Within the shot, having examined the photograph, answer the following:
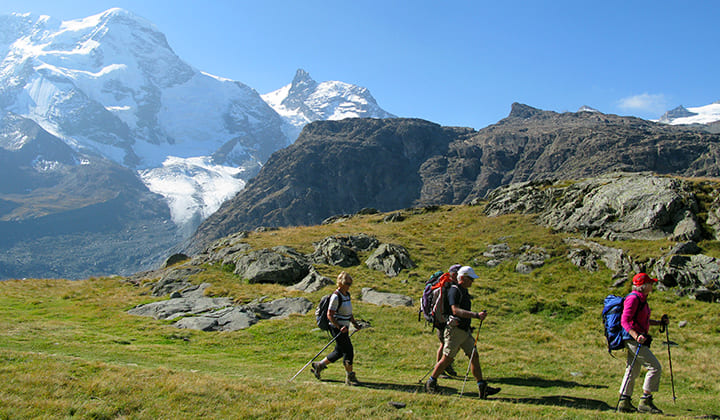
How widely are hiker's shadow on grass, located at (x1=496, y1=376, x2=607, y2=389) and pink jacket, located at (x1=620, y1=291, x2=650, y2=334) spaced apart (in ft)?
12.7

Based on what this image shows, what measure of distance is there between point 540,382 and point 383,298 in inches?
489

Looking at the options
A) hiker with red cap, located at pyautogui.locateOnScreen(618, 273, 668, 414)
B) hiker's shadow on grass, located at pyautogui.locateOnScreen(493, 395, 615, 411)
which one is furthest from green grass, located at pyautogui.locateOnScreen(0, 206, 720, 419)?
hiker with red cap, located at pyautogui.locateOnScreen(618, 273, 668, 414)

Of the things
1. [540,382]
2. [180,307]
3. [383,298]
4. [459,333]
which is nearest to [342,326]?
[459,333]

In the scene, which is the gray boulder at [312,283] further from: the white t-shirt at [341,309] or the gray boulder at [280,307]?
the white t-shirt at [341,309]

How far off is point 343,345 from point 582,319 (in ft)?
47.4

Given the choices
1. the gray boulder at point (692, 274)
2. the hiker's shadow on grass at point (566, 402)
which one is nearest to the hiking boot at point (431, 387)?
the hiker's shadow on grass at point (566, 402)

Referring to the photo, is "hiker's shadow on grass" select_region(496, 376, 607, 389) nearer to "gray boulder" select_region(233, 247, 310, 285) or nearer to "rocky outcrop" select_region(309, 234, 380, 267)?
"gray boulder" select_region(233, 247, 310, 285)

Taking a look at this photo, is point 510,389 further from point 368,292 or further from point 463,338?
point 368,292

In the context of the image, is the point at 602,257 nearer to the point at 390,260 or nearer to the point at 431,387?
the point at 390,260

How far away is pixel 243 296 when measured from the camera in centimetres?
2530

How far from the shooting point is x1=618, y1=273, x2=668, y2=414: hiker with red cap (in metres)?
8.93

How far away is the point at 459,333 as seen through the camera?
Result: 10.0 metres

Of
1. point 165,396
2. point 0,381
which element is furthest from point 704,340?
point 0,381

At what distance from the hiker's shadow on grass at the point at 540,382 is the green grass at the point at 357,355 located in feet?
0.23
